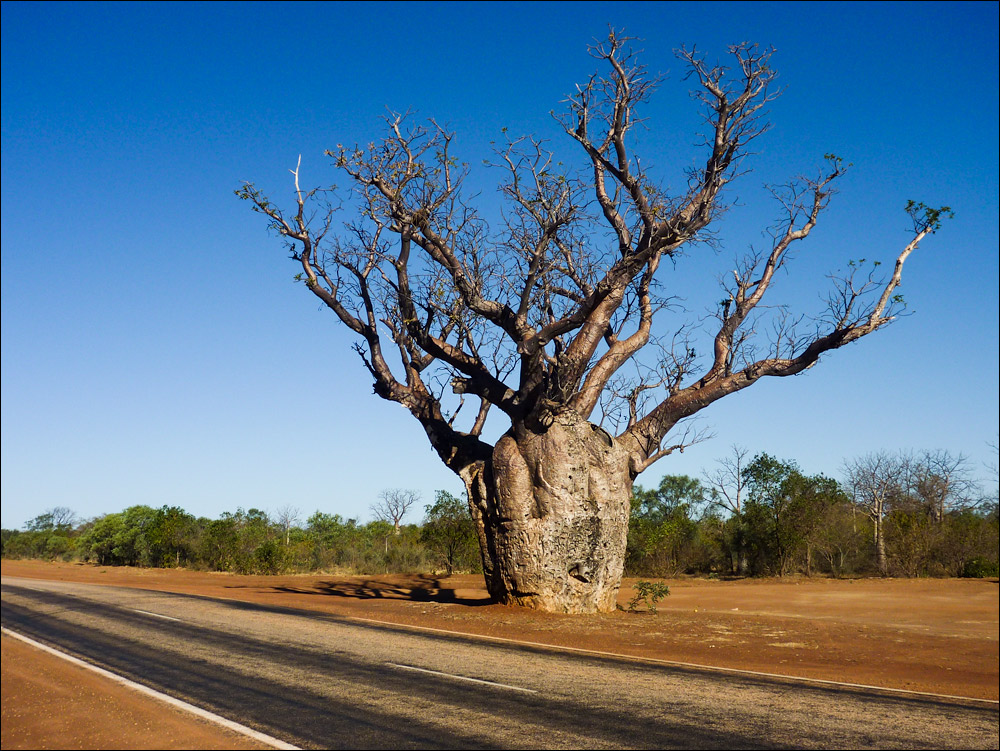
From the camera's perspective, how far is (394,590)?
25.9m

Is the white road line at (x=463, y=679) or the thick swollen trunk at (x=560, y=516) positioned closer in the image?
the white road line at (x=463, y=679)

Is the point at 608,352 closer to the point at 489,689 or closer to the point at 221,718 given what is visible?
the point at 489,689

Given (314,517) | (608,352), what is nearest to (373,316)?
(608,352)

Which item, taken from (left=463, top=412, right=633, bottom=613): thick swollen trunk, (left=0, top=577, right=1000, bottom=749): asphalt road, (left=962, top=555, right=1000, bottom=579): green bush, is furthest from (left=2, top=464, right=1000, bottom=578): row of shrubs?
(left=0, top=577, right=1000, bottom=749): asphalt road

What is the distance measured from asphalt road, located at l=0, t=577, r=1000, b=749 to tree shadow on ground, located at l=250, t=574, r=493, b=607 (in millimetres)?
7653

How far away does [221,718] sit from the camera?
7340mm

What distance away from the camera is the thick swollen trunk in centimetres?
1697

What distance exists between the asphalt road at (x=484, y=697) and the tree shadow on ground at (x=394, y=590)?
25.1ft

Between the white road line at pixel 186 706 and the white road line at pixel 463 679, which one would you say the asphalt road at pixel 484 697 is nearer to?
the white road line at pixel 463 679

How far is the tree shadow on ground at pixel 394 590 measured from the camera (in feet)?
73.7

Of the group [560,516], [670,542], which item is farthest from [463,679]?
[670,542]

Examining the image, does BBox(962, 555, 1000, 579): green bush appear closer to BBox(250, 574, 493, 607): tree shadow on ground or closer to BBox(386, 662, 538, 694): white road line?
BBox(250, 574, 493, 607): tree shadow on ground

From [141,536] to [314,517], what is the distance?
48.2ft

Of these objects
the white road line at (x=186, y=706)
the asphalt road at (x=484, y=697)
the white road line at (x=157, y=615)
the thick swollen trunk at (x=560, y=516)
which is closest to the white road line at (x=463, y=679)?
the asphalt road at (x=484, y=697)
